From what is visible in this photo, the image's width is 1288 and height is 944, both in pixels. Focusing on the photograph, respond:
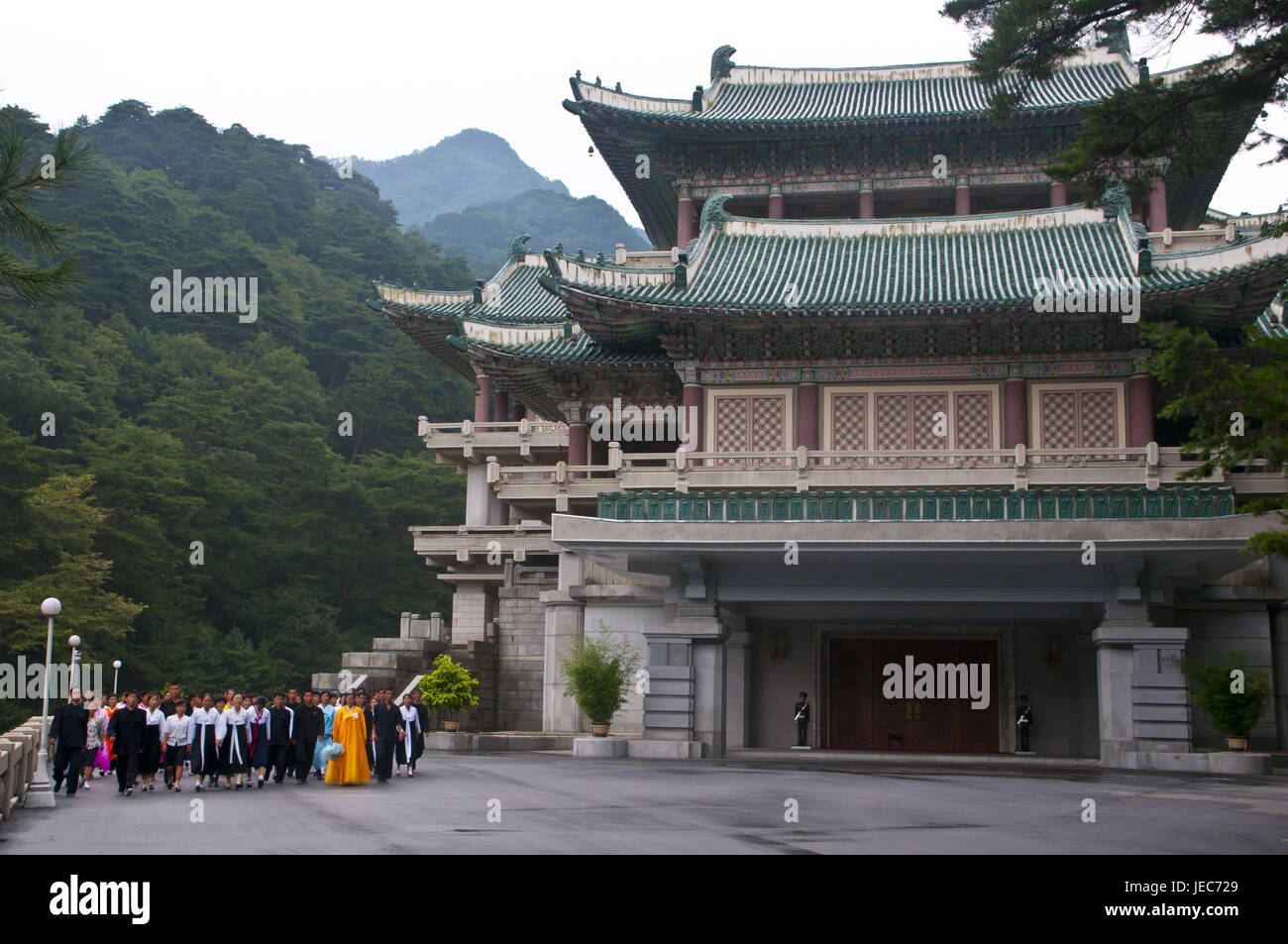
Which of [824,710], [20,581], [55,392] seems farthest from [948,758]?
[55,392]

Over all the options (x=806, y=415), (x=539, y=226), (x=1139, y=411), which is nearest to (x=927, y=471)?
(x=806, y=415)

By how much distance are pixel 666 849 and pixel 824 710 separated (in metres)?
17.5

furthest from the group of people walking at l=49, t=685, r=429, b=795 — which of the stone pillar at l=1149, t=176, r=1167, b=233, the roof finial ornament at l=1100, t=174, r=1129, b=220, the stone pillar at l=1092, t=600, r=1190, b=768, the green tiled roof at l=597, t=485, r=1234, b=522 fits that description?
the stone pillar at l=1149, t=176, r=1167, b=233

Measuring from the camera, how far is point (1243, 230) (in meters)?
36.0

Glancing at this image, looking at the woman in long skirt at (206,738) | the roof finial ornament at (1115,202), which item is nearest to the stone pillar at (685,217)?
the roof finial ornament at (1115,202)

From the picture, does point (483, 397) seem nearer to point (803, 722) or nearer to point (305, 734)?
point (803, 722)

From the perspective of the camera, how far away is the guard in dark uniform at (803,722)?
27406 millimetres

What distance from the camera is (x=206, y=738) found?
1881 centimetres

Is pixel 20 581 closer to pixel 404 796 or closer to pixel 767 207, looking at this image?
pixel 767 207

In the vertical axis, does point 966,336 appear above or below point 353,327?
below

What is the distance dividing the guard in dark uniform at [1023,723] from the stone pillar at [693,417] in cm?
880

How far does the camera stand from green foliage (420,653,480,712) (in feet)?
92.6

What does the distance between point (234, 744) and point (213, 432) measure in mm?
42587

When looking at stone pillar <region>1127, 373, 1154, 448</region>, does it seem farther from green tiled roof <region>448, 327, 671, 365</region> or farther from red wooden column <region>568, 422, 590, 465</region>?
red wooden column <region>568, 422, 590, 465</region>
